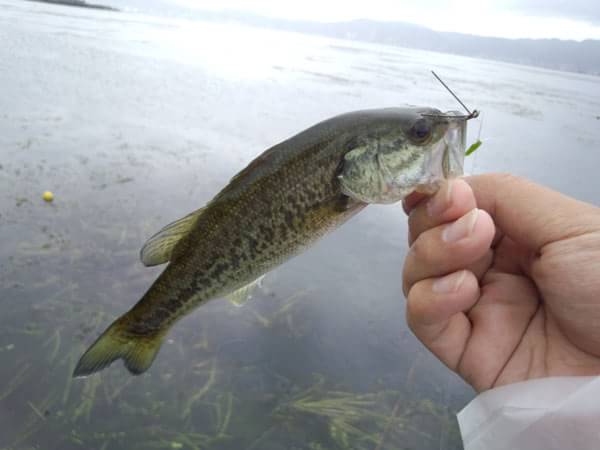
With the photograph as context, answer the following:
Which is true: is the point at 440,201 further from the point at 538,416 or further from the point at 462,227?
the point at 538,416

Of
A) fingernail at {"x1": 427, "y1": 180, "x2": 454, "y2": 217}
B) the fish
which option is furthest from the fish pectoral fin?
fingernail at {"x1": 427, "y1": 180, "x2": 454, "y2": 217}

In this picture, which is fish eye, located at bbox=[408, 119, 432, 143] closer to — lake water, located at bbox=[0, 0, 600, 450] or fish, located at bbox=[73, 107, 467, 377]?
fish, located at bbox=[73, 107, 467, 377]

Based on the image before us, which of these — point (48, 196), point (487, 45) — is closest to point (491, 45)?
point (487, 45)

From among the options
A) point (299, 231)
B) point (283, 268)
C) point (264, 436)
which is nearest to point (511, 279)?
point (299, 231)

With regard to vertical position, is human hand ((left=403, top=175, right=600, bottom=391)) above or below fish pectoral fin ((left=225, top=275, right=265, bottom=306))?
above

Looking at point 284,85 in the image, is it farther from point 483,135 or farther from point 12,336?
point 12,336
